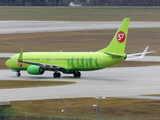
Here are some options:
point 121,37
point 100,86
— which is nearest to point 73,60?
point 121,37

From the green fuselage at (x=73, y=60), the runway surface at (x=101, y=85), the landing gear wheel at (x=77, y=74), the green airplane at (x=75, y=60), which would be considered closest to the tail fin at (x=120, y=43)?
the green airplane at (x=75, y=60)

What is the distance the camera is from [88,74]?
230ft

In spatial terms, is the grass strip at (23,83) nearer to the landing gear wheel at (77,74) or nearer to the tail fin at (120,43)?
the landing gear wheel at (77,74)

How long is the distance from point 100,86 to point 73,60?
9.36m

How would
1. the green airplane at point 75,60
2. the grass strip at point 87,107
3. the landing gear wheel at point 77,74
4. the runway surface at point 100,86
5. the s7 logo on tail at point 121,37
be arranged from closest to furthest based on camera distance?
the grass strip at point 87,107 → the runway surface at point 100,86 → the green airplane at point 75,60 → the s7 logo on tail at point 121,37 → the landing gear wheel at point 77,74

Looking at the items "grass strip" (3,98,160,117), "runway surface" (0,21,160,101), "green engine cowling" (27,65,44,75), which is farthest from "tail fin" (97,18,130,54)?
"grass strip" (3,98,160,117)

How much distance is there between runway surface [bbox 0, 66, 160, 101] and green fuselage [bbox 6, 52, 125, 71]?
5.03ft

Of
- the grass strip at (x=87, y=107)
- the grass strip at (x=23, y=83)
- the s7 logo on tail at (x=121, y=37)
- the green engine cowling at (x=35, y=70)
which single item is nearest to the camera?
the grass strip at (x=87, y=107)

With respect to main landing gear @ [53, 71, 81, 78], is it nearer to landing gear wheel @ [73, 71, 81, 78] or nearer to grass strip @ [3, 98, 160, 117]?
landing gear wheel @ [73, 71, 81, 78]

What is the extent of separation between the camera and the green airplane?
62.2 metres

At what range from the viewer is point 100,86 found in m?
56.1

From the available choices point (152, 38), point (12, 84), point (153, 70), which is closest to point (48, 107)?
point (12, 84)

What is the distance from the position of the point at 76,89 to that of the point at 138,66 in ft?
83.4

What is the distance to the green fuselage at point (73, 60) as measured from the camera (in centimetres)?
6222
